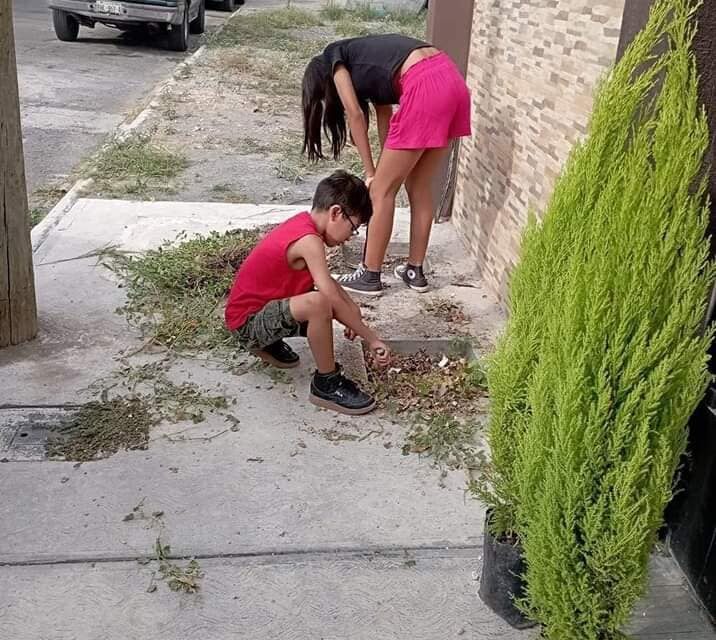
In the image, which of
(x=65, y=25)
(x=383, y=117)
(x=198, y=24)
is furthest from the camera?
(x=198, y=24)

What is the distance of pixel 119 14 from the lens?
42.8ft

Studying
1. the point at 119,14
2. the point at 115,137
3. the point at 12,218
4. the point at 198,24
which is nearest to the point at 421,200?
the point at 12,218

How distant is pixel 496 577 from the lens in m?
2.35

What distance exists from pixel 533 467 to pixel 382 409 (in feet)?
5.10

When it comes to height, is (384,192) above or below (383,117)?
below

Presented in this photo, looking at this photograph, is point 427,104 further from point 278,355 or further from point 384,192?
point 278,355

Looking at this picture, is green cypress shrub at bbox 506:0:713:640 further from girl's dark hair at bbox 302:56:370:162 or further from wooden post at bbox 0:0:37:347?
wooden post at bbox 0:0:37:347

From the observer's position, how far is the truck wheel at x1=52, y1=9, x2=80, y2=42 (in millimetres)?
13488

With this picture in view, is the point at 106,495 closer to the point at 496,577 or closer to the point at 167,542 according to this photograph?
the point at 167,542

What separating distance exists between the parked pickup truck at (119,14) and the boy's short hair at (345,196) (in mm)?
11080

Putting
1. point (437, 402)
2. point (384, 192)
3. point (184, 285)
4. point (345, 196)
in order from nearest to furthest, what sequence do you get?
point (345, 196) → point (437, 402) → point (384, 192) → point (184, 285)

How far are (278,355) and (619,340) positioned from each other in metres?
2.21

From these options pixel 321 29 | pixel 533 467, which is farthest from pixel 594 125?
pixel 321 29

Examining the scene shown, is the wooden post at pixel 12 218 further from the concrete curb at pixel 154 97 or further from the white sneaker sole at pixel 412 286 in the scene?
the concrete curb at pixel 154 97
